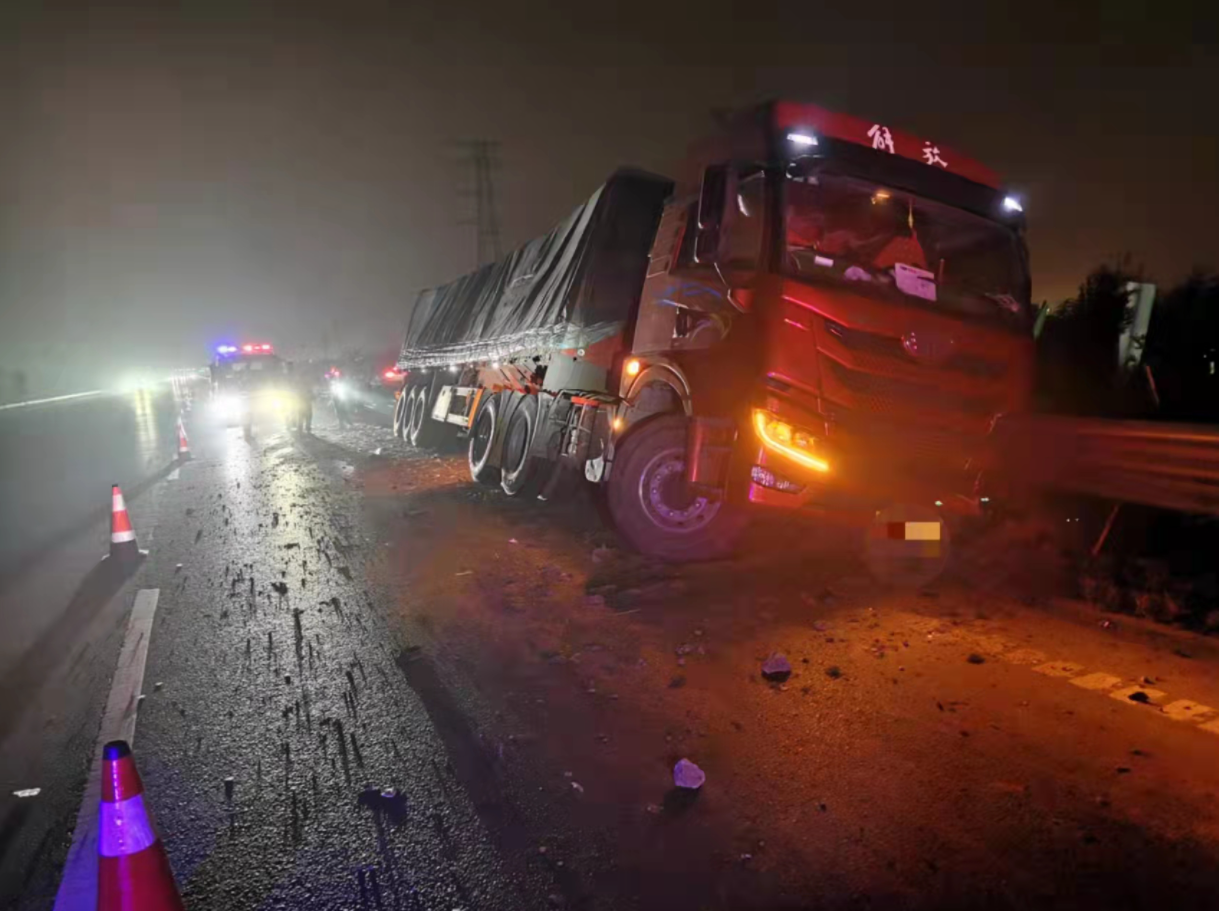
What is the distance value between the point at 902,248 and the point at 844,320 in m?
0.84

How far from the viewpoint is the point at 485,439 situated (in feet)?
33.4

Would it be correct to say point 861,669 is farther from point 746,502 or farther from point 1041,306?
point 1041,306

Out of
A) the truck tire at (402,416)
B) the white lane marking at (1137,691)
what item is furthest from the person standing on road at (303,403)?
the white lane marking at (1137,691)

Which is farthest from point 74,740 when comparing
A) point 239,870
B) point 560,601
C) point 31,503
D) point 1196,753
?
point 31,503

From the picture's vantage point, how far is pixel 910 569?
5.60 metres

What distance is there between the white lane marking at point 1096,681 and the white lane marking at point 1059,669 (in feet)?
0.21

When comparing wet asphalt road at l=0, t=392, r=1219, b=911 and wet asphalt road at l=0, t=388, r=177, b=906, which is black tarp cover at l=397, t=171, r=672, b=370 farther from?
wet asphalt road at l=0, t=388, r=177, b=906

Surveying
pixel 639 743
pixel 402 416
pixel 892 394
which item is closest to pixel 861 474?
pixel 892 394

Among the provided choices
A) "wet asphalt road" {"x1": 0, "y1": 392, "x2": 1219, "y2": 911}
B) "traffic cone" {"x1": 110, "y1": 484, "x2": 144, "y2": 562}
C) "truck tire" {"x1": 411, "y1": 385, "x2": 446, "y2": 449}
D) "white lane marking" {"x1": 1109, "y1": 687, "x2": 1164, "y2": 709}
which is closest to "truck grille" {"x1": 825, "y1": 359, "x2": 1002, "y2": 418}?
"wet asphalt road" {"x1": 0, "y1": 392, "x2": 1219, "y2": 911}

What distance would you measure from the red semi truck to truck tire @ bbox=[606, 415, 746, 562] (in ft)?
0.04

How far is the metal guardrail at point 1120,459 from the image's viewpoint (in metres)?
4.93

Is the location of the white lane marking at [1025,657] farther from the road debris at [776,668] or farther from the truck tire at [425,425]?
the truck tire at [425,425]

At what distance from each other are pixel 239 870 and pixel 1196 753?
3797mm

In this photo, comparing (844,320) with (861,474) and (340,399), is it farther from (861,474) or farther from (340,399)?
(340,399)
